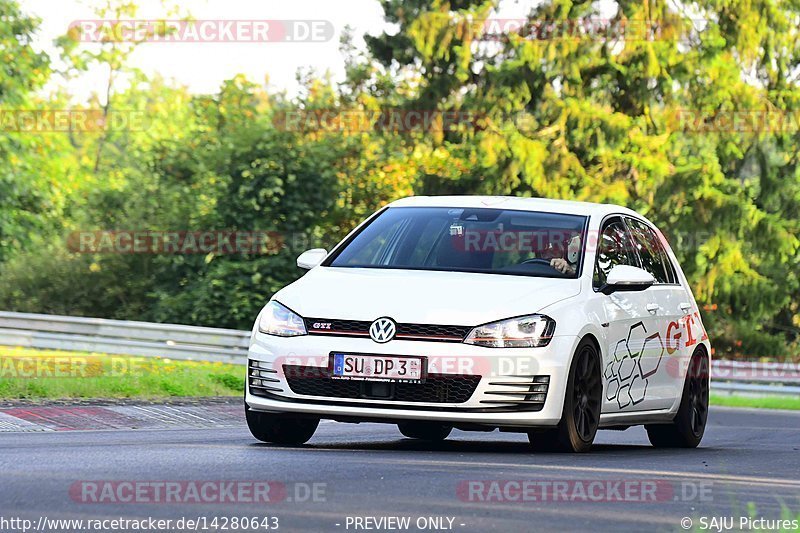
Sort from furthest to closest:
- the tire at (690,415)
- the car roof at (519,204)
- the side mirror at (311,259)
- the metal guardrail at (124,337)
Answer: the metal guardrail at (124,337), the tire at (690,415), the car roof at (519,204), the side mirror at (311,259)

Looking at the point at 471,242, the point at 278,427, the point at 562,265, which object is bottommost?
the point at 278,427

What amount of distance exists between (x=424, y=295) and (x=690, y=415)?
354 cm

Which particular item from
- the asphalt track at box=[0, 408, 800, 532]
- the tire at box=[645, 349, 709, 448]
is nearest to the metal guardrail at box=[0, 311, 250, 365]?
the tire at box=[645, 349, 709, 448]

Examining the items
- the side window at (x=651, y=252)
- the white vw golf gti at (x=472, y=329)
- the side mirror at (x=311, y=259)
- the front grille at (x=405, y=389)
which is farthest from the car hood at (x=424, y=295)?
the side window at (x=651, y=252)

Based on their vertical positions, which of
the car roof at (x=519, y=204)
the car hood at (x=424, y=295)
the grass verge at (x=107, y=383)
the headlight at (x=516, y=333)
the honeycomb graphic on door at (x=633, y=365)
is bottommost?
the grass verge at (x=107, y=383)

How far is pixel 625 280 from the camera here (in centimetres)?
1064

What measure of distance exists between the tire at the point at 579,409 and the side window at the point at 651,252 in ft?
6.08

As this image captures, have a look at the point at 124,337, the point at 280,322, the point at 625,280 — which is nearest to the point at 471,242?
the point at 625,280

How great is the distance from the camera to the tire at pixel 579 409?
32.6 ft

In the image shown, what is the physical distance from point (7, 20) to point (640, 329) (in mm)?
35719

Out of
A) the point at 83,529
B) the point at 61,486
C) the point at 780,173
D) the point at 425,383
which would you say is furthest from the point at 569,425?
the point at 780,173

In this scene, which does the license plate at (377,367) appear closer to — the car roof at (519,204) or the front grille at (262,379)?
the front grille at (262,379)

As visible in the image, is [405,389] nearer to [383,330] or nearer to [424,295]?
[383,330]

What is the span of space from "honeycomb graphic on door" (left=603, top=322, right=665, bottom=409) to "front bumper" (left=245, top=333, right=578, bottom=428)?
89 cm
